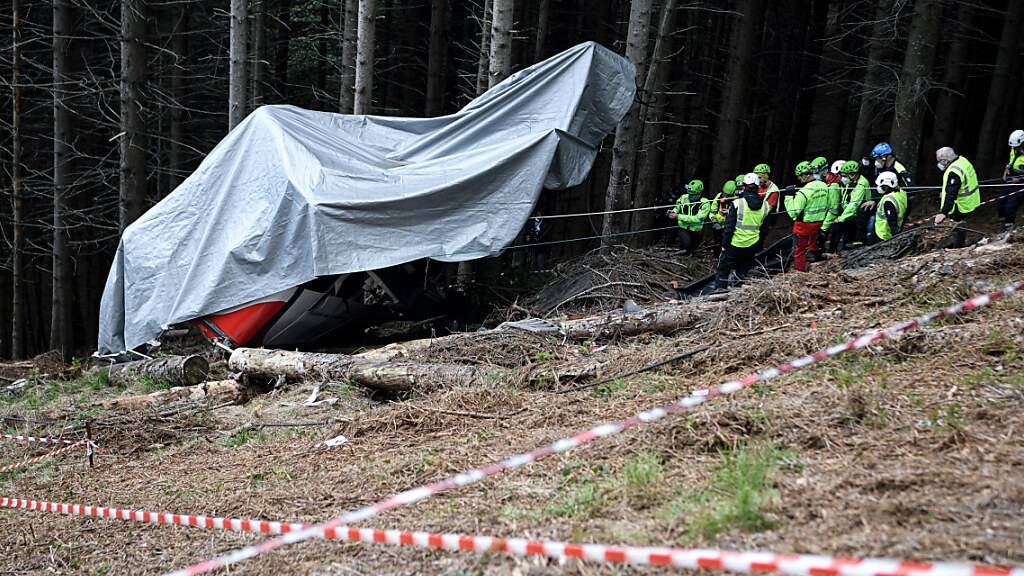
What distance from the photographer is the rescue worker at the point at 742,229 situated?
33.7 ft

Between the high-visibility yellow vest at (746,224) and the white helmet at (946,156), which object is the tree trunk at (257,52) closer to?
the high-visibility yellow vest at (746,224)

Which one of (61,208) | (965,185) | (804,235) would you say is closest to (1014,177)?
(965,185)

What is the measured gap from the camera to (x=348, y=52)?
16266mm

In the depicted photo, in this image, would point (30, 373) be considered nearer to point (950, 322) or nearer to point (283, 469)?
point (283, 469)

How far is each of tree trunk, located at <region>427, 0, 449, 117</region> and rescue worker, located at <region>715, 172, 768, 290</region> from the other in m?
11.4

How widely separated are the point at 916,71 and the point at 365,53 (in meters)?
8.96

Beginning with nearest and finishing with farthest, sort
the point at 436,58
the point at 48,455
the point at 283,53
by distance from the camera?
the point at 48,455 → the point at 436,58 → the point at 283,53

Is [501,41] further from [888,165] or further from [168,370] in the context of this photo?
[168,370]

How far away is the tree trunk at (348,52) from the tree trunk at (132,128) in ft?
11.9

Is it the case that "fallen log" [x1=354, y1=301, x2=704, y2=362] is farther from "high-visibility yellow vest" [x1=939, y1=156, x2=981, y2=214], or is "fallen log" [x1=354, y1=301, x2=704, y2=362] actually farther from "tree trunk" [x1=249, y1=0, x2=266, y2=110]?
"tree trunk" [x1=249, y1=0, x2=266, y2=110]

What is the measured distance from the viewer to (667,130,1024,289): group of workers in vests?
988cm

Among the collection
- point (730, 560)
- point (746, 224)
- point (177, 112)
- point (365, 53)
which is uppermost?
point (365, 53)

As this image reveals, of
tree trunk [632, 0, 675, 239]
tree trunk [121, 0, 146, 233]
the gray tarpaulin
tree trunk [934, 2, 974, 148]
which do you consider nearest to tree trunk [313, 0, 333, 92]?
tree trunk [121, 0, 146, 233]

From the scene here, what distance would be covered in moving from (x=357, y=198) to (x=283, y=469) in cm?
436
